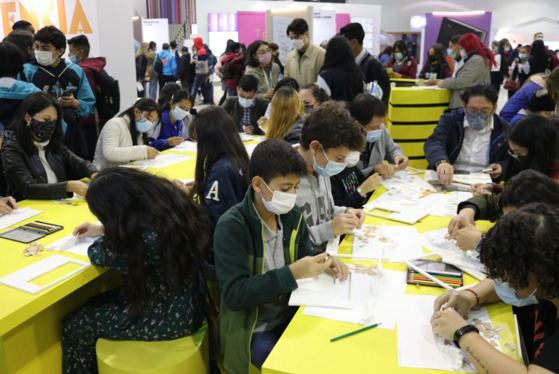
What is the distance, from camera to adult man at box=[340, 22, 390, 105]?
5184 millimetres

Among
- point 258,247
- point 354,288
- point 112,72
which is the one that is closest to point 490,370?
point 354,288

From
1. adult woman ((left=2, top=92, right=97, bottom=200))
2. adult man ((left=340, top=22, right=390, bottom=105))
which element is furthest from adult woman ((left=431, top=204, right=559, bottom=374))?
adult man ((left=340, top=22, right=390, bottom=105))

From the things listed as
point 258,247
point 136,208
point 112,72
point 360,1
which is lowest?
point 258,247

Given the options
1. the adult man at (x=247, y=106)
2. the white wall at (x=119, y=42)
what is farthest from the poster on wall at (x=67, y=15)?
the adult man at (x=247, y=106)

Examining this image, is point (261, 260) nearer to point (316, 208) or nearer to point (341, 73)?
point (316, 208)

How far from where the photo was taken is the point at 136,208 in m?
1.88

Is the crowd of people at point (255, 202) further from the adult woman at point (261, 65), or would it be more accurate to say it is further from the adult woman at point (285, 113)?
the adult woman at point (261, 65)

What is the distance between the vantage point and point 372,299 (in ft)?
5.63

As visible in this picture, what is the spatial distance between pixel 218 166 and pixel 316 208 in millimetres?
537

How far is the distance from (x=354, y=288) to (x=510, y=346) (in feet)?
1.79

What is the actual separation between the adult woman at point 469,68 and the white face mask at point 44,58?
4.00m

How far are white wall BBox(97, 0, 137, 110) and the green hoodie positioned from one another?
428cm

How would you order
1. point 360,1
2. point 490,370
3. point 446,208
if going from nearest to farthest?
point 490,370 → point 446,208 → point 360,1

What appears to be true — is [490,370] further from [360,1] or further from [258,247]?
[360,1]
